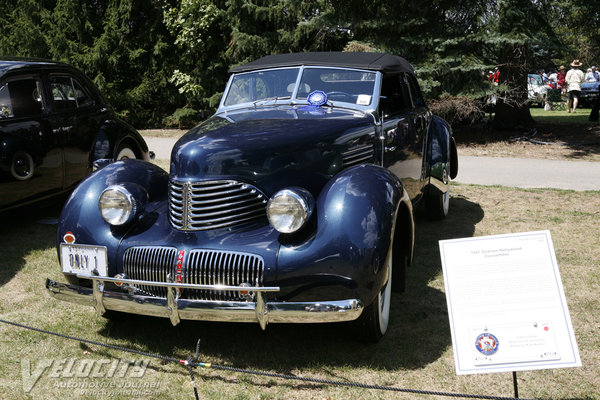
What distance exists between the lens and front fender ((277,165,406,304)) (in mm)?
3086

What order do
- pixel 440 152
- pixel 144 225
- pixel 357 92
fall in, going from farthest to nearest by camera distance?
pixel 440 152
pixel 357 92
pixel 144 225

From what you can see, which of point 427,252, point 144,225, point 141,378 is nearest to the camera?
point 141,378

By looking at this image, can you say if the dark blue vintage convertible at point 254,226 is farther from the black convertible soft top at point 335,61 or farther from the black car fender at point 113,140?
the black car fender at point 113,140

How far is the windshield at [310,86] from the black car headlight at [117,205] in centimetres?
164

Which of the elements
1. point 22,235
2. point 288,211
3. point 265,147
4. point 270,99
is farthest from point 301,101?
point 22,235

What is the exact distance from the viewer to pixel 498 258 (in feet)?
8.71

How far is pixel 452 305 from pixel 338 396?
0.87 metres

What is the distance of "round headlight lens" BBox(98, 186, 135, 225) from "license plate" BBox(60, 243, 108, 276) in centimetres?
20

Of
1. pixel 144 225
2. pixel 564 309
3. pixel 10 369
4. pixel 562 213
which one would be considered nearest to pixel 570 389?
pixel 564 309

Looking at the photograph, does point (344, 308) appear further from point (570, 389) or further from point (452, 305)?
point (570, 389)

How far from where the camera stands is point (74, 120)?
21.8 ft

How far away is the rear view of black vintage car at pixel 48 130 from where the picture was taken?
5.85 m

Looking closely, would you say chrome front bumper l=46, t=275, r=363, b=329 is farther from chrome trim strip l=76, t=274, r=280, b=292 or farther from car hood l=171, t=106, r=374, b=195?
car hood l=171, t=106, r=374, b=195

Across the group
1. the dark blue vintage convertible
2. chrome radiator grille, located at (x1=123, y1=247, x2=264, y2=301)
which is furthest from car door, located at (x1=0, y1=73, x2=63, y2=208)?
chrome radiator grille, located at (x1=123, y1=247, x2=264, y2=301)
